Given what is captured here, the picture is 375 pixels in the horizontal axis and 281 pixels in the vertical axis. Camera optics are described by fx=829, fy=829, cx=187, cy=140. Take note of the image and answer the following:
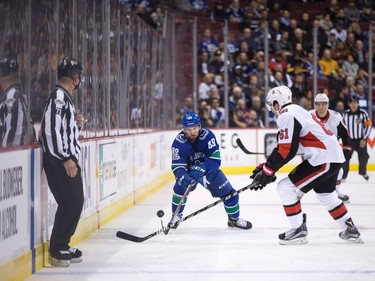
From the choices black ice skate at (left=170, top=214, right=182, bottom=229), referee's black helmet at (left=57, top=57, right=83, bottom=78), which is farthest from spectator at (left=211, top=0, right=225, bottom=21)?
referee's black helmet at (left=57, top=57, right=83, bottom=78)

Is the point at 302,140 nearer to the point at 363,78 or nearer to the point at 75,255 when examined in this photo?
the point at 75,255

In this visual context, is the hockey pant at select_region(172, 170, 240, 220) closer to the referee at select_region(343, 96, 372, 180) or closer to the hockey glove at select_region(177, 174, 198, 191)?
the hockey glove at select_region(177, 174, 198, 191)

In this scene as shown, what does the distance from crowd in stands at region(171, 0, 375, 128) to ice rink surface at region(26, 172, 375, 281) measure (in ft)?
18.9

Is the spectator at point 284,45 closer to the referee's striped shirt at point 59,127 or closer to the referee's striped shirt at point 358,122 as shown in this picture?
the referee's striped shirt at point 358,122

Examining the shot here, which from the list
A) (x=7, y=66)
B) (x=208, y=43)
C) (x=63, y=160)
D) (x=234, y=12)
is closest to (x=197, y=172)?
(x=63, y=160)

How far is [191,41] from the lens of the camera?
13508mm

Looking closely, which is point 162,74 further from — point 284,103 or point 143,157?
point 284,103

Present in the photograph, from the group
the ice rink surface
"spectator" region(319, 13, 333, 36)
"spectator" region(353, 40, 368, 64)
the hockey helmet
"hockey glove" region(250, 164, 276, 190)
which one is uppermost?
"spectator" region(319, 13, 333, 36)

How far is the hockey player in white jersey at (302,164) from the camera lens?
5727 mm

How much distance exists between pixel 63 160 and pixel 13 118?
0.43 meters

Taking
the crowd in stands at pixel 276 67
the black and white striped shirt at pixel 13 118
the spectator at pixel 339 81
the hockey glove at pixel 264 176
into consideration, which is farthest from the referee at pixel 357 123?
the black and white striped shirt at pixel 13 118

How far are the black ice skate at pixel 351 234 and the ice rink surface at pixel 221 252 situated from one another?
5cm

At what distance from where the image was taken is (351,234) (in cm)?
588

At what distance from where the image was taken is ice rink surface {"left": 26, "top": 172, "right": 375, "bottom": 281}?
15.4ft
